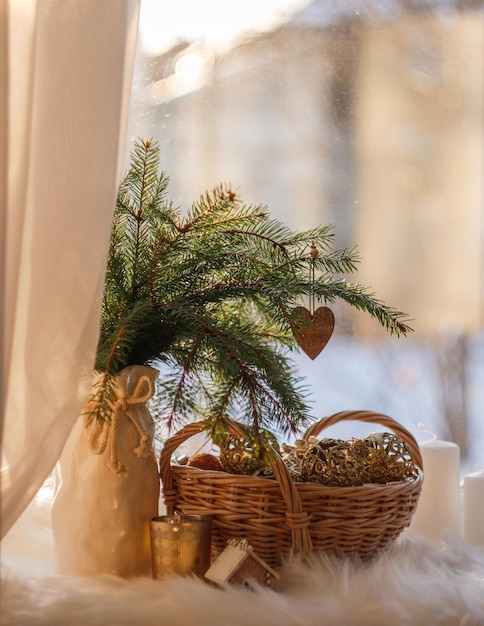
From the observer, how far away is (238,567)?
0.80 m

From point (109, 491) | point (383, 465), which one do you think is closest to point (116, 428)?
point (109, 491)

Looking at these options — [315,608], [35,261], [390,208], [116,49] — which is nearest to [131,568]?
[315,608]

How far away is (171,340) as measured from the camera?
0.88m

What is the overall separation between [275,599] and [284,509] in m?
0.11

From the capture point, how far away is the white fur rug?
29.3 inches

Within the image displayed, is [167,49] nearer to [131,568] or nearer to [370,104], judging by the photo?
[370,104]

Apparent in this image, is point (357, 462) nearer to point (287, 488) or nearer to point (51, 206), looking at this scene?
point (287, 488)

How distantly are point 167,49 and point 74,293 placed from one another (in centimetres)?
74

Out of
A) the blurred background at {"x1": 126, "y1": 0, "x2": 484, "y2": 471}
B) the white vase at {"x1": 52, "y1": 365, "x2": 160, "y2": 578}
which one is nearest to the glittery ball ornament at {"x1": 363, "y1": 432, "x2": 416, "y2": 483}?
the white vase at {"x1": 52, "y1": 365, "x2": 160, "y2": 578}

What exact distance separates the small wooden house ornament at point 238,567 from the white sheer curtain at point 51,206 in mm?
203

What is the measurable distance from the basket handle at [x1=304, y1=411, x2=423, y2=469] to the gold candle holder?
0.75ft

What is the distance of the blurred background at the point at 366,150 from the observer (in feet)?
4.56

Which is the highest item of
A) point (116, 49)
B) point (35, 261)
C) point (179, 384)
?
point (116, 49)

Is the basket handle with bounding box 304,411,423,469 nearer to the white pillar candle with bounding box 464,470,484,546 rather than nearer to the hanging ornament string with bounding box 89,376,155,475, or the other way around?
the white pillar candle with bounding box 464,470,484,546
